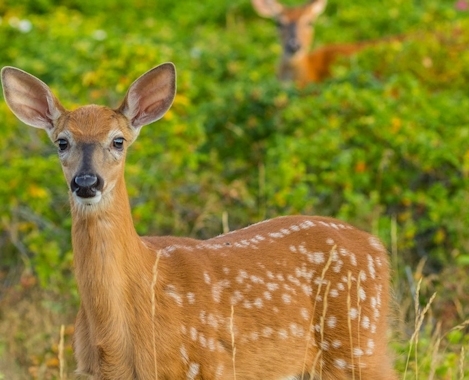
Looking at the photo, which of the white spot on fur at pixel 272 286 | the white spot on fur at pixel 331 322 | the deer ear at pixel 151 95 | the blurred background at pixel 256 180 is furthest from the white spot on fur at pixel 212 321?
the blurred background at pixel 256 180

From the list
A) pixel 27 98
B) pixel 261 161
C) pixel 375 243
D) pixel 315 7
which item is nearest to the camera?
pixel 27 98

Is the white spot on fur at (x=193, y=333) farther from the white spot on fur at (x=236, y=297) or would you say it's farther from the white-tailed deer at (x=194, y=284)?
the white spot on fur at (x=236, y=297)

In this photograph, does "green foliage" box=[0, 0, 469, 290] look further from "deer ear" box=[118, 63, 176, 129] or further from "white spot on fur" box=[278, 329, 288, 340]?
"deer ear" box=[118, 63, 176, 129]

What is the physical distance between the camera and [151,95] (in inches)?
209

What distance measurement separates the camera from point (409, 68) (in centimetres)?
1132

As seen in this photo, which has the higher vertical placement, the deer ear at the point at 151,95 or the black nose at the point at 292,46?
the black nose at the point at 292,46

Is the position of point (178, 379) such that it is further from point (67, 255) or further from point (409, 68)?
point (409, 68)

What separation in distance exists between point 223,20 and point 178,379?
1236 centimetres

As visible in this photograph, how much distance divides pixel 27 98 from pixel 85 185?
0.87 metres

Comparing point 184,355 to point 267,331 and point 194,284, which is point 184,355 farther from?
point 267,331

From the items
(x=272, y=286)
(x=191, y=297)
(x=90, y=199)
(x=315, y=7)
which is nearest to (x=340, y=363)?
(x=272, y=286)

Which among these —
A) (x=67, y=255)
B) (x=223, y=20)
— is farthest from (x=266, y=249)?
(x=223, y=20)

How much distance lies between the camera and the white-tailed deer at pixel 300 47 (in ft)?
45.8

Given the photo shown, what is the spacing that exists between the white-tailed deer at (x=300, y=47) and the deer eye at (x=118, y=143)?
867 cm
